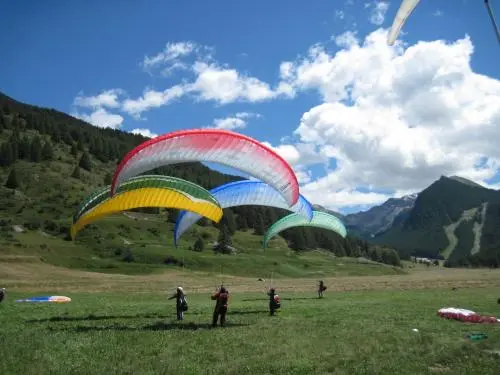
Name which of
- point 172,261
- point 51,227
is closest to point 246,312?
point 172,261

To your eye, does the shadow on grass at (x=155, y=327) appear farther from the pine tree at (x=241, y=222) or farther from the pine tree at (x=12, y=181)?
the pine tree at (x=241, y=222)

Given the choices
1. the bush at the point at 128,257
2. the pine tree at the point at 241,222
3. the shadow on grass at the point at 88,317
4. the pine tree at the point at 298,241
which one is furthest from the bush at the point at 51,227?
the shadow on grass at the point at 88,317

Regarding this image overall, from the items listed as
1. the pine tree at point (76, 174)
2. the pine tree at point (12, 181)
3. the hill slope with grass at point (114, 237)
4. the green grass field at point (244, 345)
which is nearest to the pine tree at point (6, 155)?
the hill slope with grass at point (114, 237)

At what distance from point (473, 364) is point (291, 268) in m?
110

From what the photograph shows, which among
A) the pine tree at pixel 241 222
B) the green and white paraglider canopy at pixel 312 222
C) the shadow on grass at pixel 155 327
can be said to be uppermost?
the pine tree at pixel 241 222

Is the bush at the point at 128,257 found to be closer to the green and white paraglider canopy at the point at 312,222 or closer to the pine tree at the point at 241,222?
the green and white paraglider canopy at the point at 312,222

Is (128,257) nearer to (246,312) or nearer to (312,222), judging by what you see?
(312,222)

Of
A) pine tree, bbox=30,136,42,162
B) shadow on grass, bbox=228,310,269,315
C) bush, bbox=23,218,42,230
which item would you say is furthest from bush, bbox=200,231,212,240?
shadow on grass, bbox=228,310,269,315

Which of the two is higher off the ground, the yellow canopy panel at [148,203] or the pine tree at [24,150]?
the pine tree at [24,150]

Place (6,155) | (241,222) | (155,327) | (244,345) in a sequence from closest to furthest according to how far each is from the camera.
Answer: (244,345) < (155,327) < (6,155) < (241,222)

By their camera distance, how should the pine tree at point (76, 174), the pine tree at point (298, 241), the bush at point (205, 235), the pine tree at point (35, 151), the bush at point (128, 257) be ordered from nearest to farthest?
the bush at point (128, 257) < the bush at point (205, 235) < the pine tree at point (298, 241) < the pine tree at point (76, 174) < the pine tree at point (35, 151)

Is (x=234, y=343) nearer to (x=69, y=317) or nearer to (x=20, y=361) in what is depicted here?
(x=20, y=361)

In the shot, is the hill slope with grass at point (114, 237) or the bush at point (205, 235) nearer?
the hill slope with grass at point (114, 237)

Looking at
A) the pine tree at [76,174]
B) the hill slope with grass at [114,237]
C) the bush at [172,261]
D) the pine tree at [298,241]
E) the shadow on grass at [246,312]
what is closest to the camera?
the shadow on grass at [246,312]
